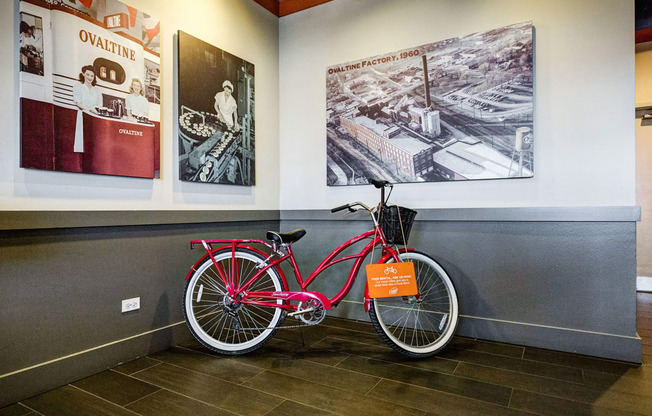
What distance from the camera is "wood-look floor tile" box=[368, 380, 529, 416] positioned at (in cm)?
170

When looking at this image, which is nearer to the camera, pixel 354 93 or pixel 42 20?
pixel 42 20

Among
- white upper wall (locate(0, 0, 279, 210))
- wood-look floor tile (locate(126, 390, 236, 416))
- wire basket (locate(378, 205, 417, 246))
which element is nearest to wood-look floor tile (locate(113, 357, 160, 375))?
wood-look floor tile (locate(126, 390, 236, 416))

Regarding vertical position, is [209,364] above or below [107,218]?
below

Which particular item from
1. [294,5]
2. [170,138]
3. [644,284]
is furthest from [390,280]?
[644,284]

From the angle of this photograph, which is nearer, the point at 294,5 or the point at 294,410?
the point at 294,410

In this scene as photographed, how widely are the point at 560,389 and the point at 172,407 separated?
188 centimetres

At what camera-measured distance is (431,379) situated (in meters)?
2.03

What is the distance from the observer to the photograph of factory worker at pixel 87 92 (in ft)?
6.61

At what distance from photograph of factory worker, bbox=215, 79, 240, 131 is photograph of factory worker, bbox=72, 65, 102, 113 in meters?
0.86

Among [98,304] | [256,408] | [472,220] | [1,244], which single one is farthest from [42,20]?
[472,220]

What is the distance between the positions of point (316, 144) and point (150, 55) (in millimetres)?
1434

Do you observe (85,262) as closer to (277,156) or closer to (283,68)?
(277,156)

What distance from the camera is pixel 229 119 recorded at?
293 centimetres

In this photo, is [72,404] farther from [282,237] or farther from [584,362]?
[584,362]
